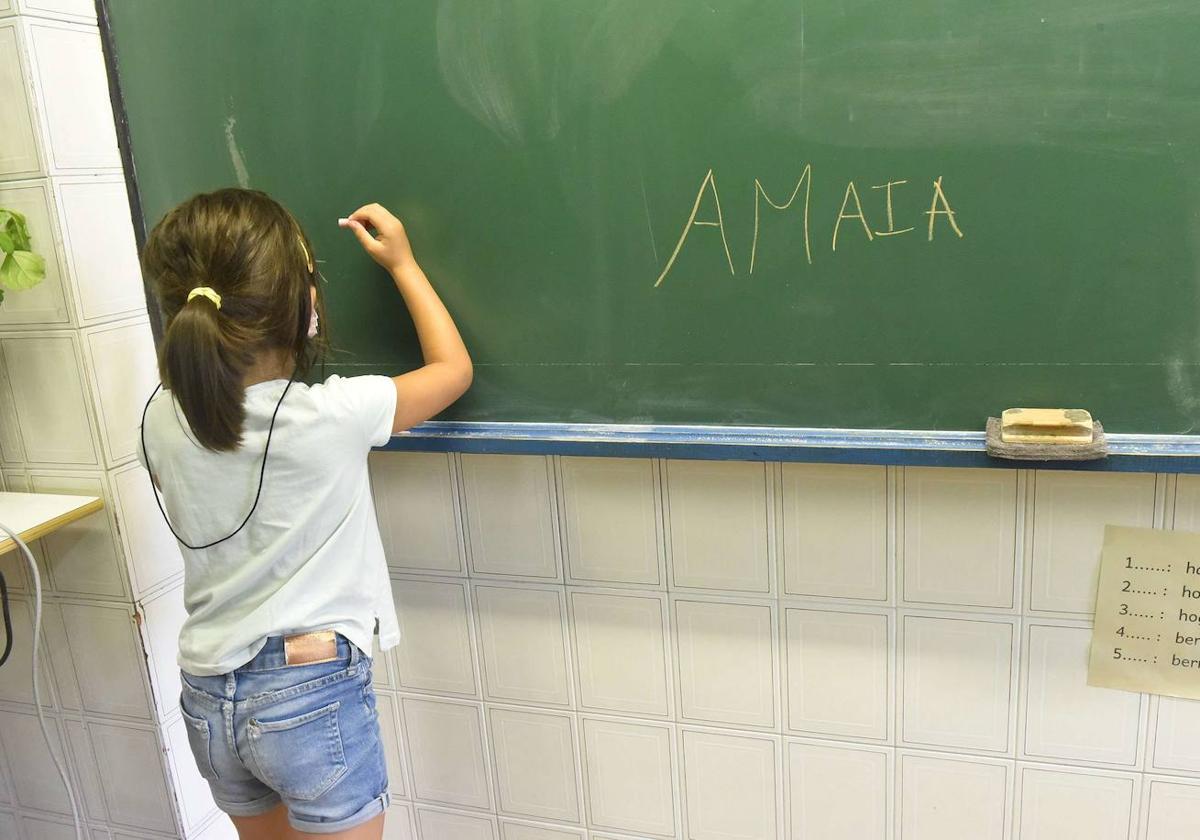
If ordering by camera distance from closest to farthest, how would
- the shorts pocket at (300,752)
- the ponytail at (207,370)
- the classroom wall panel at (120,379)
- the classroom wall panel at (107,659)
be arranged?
the ponytail at (207,370)
the shorts pocket at (300,752)
the classroom wall panel at (120,379)
the classroom wall panel at (107,659)

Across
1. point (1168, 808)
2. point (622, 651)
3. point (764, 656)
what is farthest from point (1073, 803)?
point (622, 651)

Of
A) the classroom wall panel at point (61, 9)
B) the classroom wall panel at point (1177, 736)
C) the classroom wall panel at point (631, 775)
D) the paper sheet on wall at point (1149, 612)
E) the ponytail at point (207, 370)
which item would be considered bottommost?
the classroom wall panel at point (631, 775)

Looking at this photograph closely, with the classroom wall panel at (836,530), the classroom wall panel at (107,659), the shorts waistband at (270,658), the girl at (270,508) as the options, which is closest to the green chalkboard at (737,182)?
the classroom wall panel at (836,530)

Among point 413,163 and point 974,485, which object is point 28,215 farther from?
point 974,485

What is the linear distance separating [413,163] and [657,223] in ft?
1.22

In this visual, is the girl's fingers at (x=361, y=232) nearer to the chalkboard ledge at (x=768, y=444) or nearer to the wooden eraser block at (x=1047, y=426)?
the chalkboard ledge at (x=768, y=444)

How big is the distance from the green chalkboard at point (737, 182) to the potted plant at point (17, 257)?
227 millimetres

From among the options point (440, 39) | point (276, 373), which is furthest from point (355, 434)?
point (440, 39)

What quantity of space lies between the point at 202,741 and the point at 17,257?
76 cm

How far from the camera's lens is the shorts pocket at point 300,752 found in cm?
123

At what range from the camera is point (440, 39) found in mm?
1318

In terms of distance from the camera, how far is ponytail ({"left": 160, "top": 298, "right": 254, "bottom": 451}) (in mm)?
1097

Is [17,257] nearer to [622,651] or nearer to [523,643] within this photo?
[523,643]

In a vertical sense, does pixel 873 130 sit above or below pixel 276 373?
above
